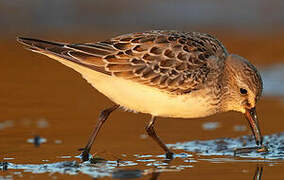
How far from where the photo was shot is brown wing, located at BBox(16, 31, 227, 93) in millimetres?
9594

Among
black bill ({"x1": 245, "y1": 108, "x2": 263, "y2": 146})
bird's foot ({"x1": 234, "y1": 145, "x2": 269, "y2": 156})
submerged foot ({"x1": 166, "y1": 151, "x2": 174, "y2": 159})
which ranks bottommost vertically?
submerged foot ({"x1": 166, "y1": 151, "x2": 174, "y2": 159})

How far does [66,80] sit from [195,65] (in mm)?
6775

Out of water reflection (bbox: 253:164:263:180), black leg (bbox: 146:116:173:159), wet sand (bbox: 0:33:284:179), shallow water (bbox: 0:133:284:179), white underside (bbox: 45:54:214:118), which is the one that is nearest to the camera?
water reflection (bbox: 253:164:263:180)

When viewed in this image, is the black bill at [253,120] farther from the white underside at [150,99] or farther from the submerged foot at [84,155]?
the submerged foot at [84,155]

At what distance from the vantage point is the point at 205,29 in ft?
72.9

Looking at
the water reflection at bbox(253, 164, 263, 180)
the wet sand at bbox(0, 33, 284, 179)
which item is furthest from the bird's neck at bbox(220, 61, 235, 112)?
the water reflection at bbox(253, 164, 263, 180)

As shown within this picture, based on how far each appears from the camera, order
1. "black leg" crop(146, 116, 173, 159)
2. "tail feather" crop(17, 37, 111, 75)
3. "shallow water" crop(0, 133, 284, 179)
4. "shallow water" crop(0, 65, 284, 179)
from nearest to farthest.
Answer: "shallow water" crop(0, 133, 284, 179), "shallow water" crop(0, 65, 284, 179), "tail feather" crop(17, 37, 111, 75), "black leg" crop(146, 116, 173, 159)

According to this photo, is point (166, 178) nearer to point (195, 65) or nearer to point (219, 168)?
point (219, 168)

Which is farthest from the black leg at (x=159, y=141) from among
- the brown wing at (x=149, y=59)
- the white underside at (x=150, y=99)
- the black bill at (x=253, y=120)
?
the black bill at (x=253, y=120)

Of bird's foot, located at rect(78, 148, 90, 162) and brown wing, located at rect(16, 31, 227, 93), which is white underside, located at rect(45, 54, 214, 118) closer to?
brown wing, located at rect(16, 31, 227, 93)

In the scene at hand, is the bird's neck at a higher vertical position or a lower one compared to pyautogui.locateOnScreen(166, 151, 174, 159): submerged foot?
higher

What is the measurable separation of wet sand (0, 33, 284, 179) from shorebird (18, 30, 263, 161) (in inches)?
21.1

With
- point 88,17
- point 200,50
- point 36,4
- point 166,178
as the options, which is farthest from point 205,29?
point 166,178

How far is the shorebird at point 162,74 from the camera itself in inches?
376
